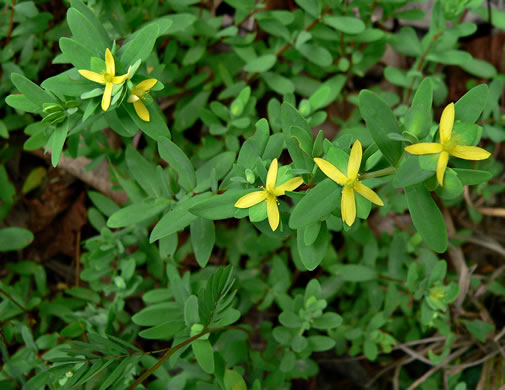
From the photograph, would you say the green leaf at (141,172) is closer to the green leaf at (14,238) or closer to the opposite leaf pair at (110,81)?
the opposite leaf pair at (110,81)

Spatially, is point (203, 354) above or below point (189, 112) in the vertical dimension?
below

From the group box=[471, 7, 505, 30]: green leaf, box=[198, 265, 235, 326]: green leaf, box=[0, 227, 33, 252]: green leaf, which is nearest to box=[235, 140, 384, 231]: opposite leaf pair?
box=[198, 265, 235, 326]: green leaf

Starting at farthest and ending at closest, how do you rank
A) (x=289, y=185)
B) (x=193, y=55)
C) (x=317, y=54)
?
(x=193, y=55)
(x=317, y=54)
(x=289, y=185)

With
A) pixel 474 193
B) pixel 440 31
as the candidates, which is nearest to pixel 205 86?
pixel 440 31

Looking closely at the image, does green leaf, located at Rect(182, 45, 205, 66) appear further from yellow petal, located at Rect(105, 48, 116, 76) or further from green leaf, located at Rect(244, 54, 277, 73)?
yellow petal, located at Rect(105, 48, 116, 76)

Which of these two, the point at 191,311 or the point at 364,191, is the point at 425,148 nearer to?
the point at 364,191

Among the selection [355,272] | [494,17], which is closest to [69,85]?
[355,272]

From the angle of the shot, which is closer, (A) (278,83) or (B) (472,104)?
(B) (472,104)
